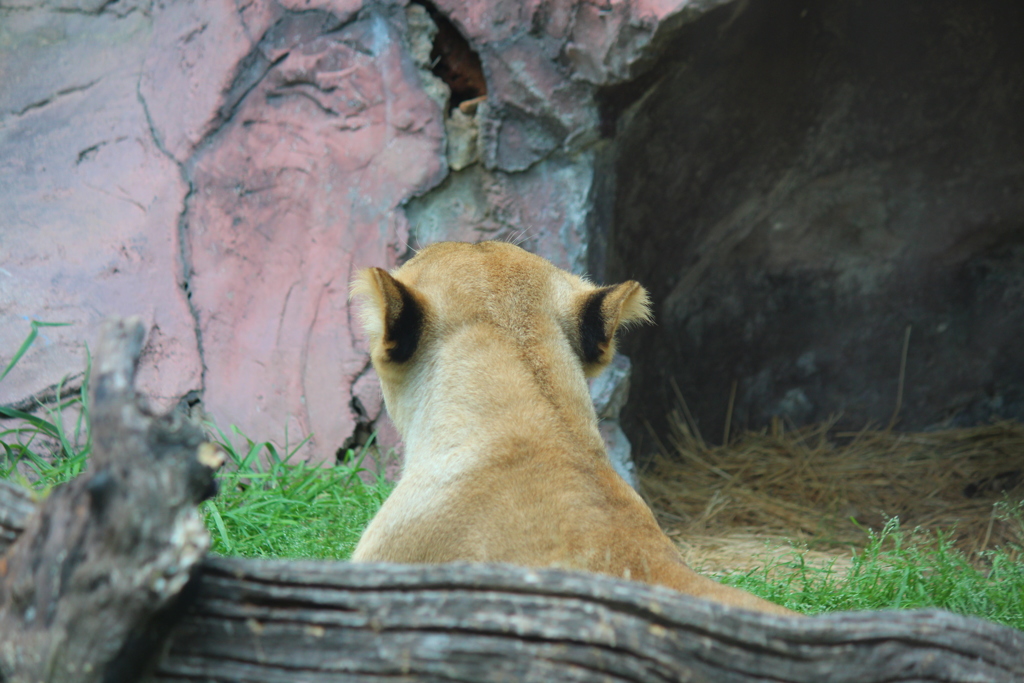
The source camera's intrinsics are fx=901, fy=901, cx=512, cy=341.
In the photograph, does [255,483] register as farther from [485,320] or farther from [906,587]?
[906,587]

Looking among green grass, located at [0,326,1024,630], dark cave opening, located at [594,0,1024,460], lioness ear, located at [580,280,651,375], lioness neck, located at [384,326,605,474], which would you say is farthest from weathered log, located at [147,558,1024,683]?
dark cave opening, located at [594,0,1024,460]

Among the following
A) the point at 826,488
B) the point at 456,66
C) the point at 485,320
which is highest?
the point at 456,66

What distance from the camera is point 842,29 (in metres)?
5.41

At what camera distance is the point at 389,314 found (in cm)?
269

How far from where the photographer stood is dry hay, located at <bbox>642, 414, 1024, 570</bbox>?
495 centimetres

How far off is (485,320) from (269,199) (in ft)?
8.11

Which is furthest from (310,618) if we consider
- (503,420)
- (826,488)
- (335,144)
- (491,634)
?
(826,488)

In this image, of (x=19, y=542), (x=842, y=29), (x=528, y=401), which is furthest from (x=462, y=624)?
(x=842, y=29)

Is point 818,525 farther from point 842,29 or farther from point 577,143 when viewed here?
point 842,29

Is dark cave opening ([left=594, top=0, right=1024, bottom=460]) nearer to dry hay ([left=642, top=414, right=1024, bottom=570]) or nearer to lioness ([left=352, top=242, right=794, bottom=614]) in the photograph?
dry hay ([left=642, top=414, right=1024, bottom=570])

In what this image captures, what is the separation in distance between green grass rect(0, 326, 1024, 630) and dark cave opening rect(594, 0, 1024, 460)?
1.73 m

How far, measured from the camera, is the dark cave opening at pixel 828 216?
5.16m

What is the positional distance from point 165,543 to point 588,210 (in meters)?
3.40

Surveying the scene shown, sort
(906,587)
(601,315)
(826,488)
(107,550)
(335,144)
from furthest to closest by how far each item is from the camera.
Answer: (826,488), (335,144), (906,587), (601,315), (107,550)
